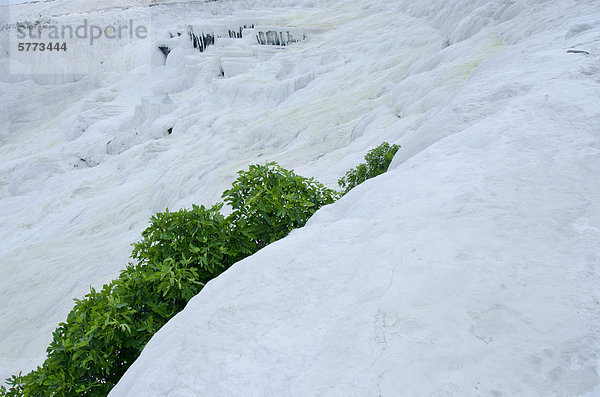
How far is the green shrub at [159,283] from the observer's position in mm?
4059

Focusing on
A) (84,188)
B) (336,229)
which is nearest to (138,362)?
(336,229)

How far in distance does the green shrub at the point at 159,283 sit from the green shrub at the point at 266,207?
0.05 feet

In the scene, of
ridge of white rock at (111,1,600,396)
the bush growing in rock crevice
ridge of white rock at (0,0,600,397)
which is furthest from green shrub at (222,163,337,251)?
ridge of white rock at (0,0,600,397)

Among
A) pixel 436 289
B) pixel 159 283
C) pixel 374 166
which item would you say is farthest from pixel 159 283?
pixel 374 166

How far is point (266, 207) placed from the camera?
17.5 ft

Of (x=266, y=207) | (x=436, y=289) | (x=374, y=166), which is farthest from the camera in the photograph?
(x=374, y=166)

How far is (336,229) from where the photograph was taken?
4.22 metres

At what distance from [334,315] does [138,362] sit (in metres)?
1.91

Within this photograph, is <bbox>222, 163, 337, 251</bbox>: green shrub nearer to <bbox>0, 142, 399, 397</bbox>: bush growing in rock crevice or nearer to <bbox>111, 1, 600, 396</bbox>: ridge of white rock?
<bbox>0, 142, 399, 397</bbox>: bush growing in rock crevice

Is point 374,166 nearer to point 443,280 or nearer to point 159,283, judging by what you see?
point 159,283

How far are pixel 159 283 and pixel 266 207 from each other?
1660 millimetres

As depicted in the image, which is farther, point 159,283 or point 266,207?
point 266,207

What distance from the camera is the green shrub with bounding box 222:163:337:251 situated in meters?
5.35

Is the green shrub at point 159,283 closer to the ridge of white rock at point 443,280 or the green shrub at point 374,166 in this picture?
the ridge of white rock at point 443,280
